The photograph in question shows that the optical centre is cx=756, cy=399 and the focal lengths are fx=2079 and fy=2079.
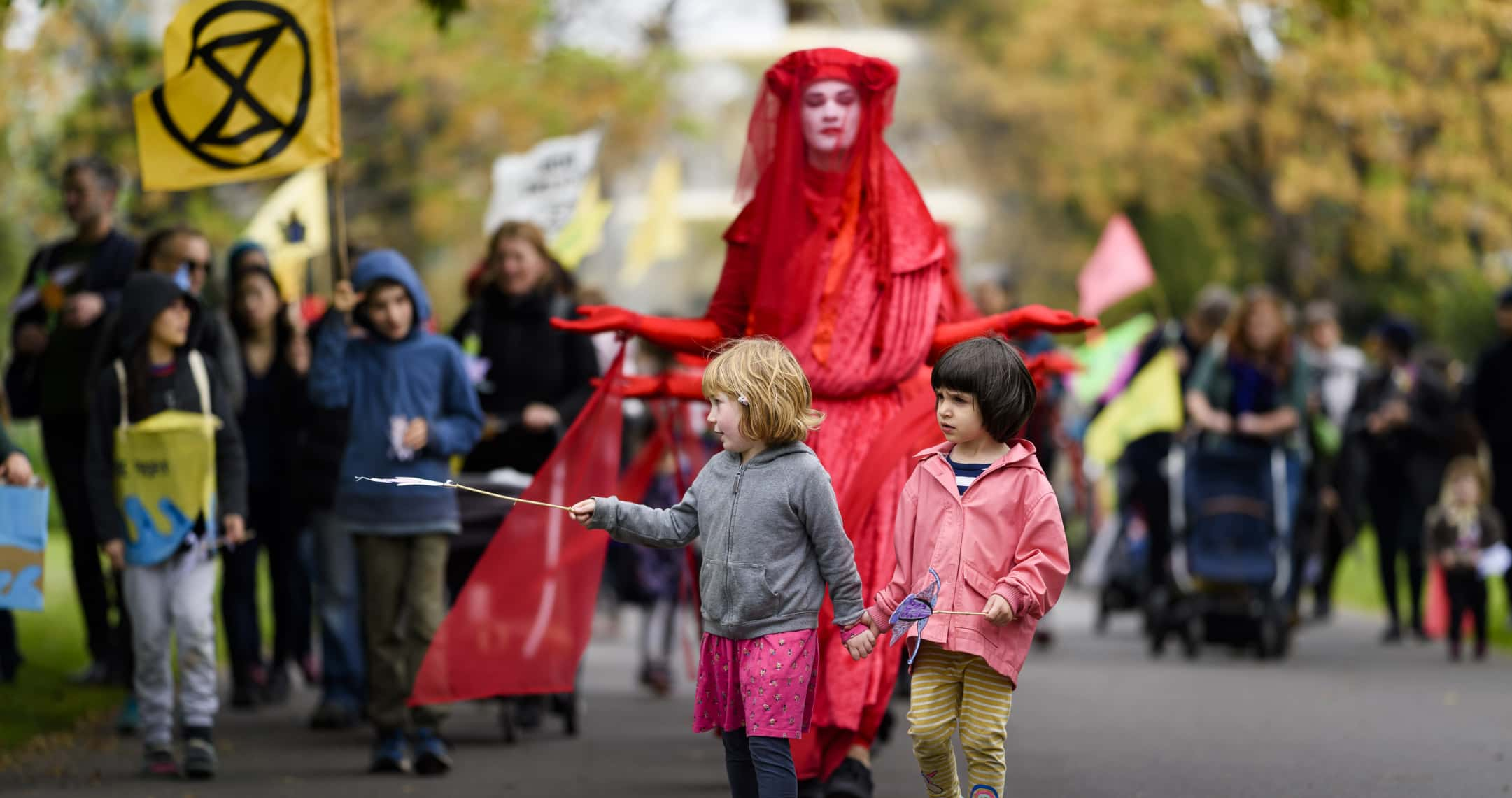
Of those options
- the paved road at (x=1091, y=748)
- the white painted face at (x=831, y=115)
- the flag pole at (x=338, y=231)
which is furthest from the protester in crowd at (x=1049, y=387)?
the white painted face at (x=831, y=115)

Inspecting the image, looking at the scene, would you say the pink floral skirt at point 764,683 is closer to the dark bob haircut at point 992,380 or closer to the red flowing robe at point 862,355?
the dark bob haircut at point 992,380

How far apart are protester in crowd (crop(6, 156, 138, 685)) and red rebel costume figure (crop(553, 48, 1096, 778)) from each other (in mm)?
3876

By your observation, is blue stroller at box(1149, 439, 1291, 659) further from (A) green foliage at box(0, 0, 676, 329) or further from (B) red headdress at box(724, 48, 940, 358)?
(A) green foliage at box(0, 0, 676, 329)

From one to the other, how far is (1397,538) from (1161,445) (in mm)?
1740

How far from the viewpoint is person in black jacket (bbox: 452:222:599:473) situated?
926 centimetres

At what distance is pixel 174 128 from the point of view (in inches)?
345

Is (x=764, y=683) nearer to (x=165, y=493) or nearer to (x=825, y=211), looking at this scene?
(x=825, y=211)

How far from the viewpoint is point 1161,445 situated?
14.6m

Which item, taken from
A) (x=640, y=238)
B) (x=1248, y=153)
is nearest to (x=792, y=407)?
(x=640, y=238)

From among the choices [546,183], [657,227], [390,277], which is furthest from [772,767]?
[657,227]

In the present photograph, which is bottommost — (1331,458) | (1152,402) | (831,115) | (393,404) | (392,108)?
(1331,458)

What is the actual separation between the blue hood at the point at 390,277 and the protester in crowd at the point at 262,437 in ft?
6.17

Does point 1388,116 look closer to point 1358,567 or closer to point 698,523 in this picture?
point 1358,567

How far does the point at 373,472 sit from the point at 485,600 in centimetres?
76
